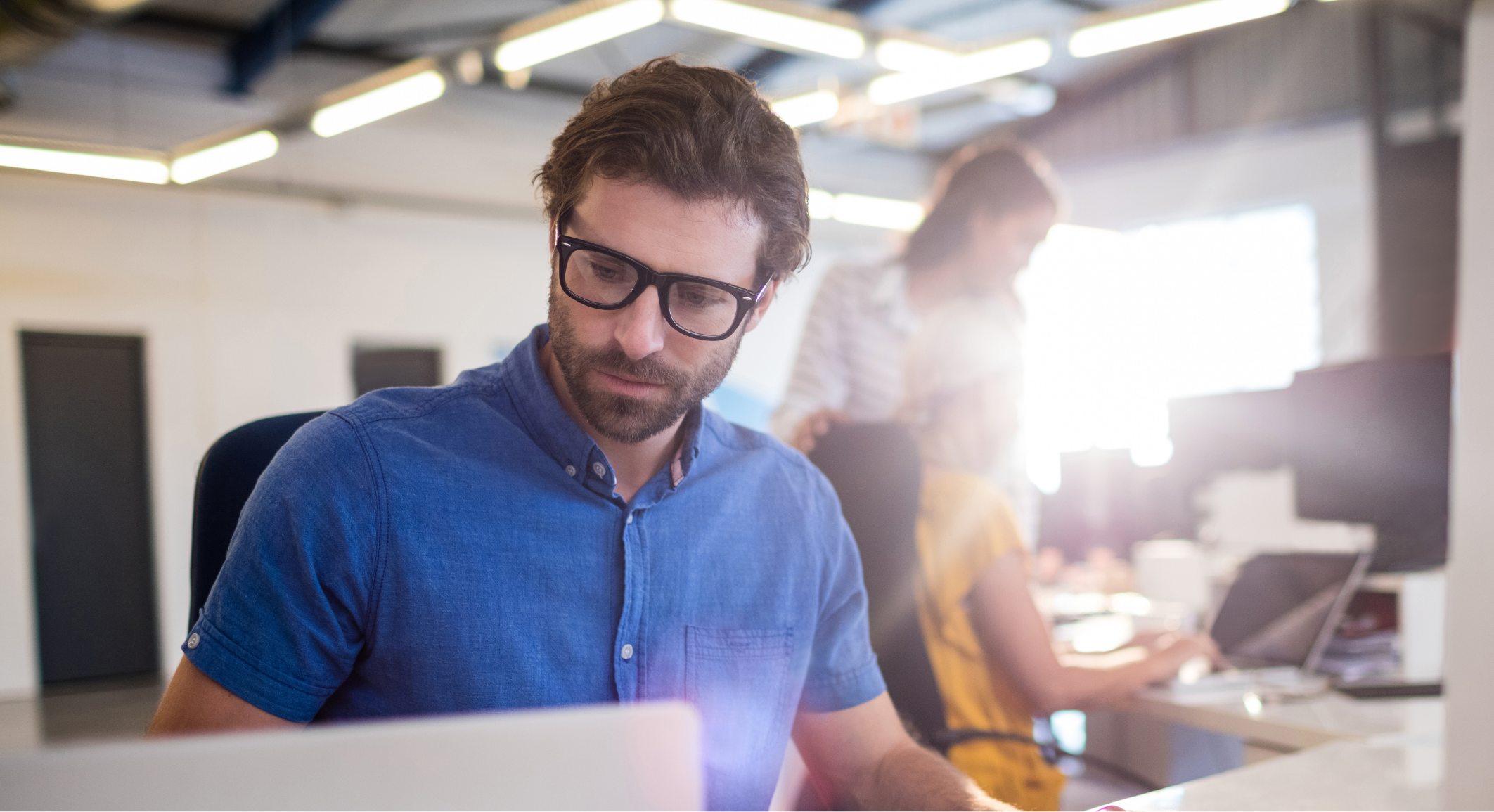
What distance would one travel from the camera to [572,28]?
3.26 m

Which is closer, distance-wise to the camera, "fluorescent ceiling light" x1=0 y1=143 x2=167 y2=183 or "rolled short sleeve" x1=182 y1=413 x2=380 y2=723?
"rolled short sleeve" x1=182 y1=413 x2=380 y2=723

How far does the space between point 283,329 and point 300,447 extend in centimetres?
561

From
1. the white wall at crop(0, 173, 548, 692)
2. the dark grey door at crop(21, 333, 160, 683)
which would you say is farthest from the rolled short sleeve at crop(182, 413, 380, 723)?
the dark grey door at crop(21, 333, 160, 683)

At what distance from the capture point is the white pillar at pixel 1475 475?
86 centimetres

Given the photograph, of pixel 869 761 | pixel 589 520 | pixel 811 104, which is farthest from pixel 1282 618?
pixel 811 104

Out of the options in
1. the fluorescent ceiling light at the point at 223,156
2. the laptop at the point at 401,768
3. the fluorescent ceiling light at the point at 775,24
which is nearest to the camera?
the laptop at the point at 401,768

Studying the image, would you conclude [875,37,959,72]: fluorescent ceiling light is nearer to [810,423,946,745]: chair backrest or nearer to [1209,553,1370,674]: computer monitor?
[1209,553,1370,674]: computer monitor

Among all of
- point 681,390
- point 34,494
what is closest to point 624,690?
point 681,390

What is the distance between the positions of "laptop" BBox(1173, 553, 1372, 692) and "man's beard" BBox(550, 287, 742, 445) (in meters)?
1.25

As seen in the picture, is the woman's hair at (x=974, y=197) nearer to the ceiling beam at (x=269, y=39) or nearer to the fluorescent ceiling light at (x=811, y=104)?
the fluorescent ceiling light at (x=811, y=104)

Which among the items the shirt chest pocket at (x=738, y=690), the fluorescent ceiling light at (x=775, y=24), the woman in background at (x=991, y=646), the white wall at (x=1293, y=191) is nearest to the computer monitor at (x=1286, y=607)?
the woman in background at (x=991, y=646)

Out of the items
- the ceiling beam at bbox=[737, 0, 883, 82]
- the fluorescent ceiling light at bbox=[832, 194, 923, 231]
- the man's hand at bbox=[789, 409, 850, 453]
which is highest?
the ceiling beam at bbox=[737, 0, 883, 82]

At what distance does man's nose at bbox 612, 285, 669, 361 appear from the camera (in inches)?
38.7

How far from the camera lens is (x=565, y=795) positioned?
456 millimetres
